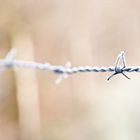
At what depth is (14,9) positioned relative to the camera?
2.51m

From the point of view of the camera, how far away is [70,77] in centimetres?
260

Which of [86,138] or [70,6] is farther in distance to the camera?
[70,6]

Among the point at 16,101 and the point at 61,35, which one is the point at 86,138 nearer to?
the point at 16,101

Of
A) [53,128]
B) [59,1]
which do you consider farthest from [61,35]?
[53,128]

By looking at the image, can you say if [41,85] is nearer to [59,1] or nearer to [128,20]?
[59,1]

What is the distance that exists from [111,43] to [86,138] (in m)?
0.68

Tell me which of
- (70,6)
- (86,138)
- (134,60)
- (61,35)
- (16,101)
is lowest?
(86,138)

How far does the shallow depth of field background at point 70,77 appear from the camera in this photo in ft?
7.86

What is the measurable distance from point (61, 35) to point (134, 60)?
466mm

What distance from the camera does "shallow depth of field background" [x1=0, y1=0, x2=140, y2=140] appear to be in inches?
94.3

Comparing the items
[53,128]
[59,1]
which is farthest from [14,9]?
[53,128]

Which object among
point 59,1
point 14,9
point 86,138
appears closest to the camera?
point 86,138

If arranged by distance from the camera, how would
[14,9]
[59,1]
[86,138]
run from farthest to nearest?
[59,1] < [14,9] < [86,138]

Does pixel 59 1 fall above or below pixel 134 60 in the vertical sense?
above
